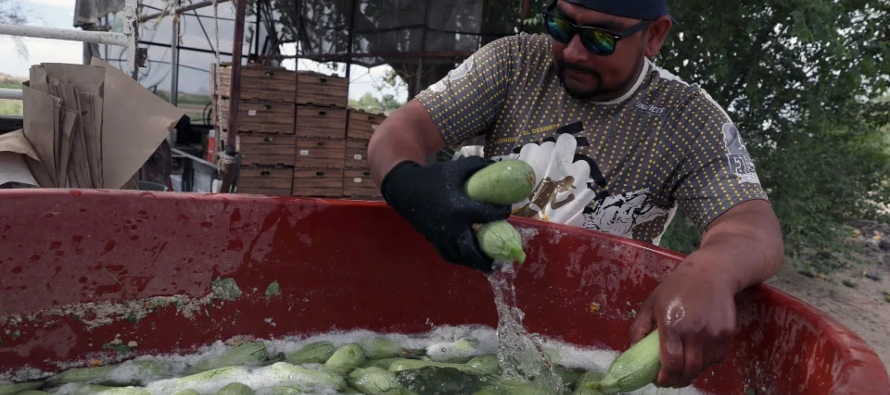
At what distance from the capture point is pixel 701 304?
4.91 feet

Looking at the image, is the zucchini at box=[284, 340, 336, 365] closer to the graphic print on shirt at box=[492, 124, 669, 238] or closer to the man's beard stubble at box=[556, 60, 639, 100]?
the graphic print on shirt at box=[492, 124, 669, 238]

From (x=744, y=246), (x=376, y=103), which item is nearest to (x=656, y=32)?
(x=744, y=246)

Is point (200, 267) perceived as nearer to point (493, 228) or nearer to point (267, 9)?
point (493, 228)

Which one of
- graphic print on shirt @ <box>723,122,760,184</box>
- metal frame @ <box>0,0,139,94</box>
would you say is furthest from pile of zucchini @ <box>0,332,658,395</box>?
metal frame @ <box>0,0,139,94</box>

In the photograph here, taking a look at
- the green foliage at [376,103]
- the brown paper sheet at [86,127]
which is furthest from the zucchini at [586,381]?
the green foliage at [376,103]

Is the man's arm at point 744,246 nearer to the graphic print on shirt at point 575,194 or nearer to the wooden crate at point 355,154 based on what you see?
the graphic print on shirt at point 575,194

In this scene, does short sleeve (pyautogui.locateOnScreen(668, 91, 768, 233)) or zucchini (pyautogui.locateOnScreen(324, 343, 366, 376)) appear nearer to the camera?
zucchini (pyautogui.locateOnScreen(324, 343, 366, 376))

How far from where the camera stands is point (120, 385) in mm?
1954

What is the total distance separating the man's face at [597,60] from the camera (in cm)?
238

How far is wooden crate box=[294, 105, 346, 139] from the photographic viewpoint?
858 cm

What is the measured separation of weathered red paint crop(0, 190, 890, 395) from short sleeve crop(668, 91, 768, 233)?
16.4 inches

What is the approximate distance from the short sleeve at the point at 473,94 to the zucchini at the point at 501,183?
2.67ft

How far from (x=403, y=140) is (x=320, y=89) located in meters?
6.52

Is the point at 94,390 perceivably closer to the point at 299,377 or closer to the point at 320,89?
the point at 299,377
